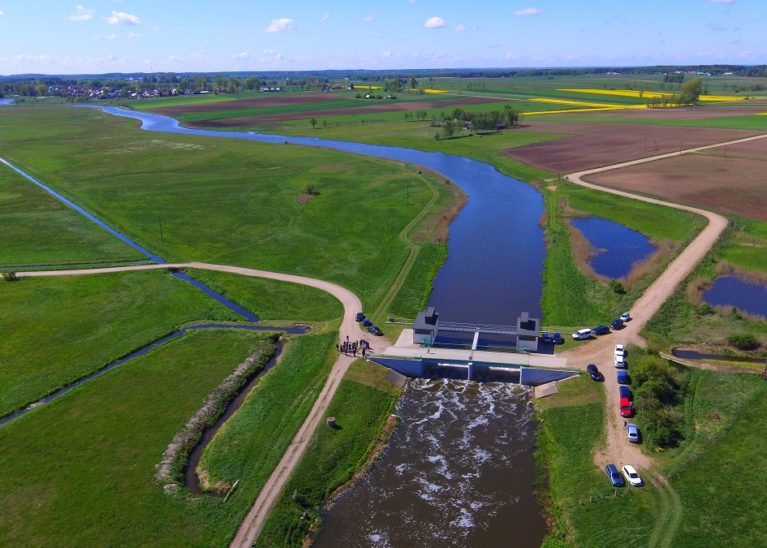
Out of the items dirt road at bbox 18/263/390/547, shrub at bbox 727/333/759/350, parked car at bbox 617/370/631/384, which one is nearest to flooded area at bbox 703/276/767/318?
shrub at bbox 727/333/759/350

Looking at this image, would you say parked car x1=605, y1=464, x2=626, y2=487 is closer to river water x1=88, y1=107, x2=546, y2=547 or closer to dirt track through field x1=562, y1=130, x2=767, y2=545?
dirt track through field x1=562, y1=130, x2=767, y2=545

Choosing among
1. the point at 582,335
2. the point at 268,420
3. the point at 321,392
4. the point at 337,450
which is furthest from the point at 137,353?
the point at 582,335

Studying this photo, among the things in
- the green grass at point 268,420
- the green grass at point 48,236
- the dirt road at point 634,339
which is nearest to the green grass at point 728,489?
the dirt road at point 634,339

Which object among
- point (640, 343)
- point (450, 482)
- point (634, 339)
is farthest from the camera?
point (634, 339)

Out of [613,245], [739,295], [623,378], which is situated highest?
[613,245]

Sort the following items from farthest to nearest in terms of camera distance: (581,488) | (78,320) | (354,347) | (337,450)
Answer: (78,320) < (354,347) < (337,450) < (581,488)

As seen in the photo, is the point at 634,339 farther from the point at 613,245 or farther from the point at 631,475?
the point at 613,245

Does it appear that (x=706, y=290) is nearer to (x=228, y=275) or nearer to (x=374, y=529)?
(x=374, y=529)
